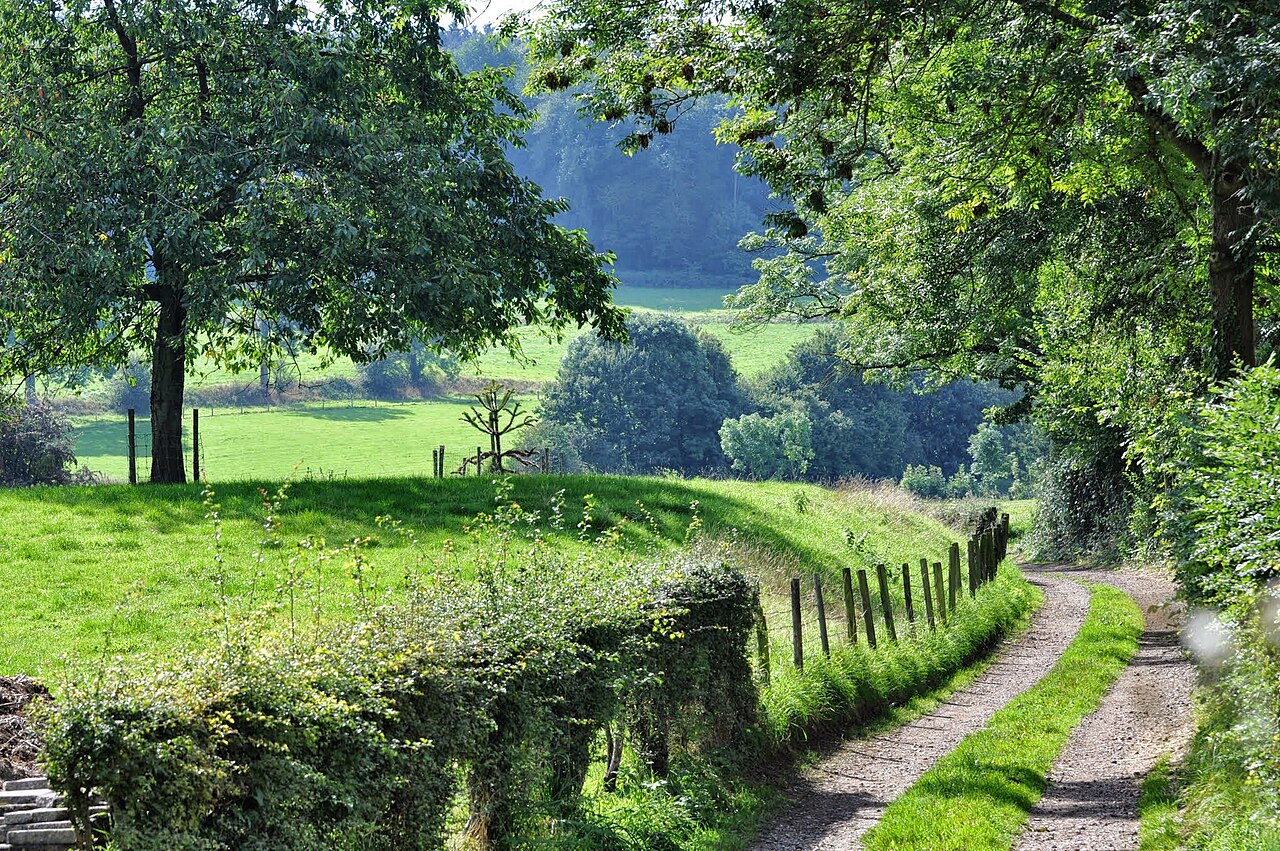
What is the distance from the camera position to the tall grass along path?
10.3 metres

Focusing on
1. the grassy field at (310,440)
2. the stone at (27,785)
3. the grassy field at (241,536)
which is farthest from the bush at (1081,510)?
the grassy field at (310,440)

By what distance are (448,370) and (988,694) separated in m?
89.8

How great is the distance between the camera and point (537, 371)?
11662cm

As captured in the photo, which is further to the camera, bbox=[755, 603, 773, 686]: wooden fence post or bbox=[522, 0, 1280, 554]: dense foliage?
bbox=[755, 603, 773, 686]: wooden fence post

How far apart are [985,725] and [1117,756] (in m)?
1.83

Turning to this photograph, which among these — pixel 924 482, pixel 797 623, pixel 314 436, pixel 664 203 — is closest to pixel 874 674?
pixel 797 623

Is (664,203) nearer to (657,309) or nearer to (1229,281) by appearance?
(657,309)

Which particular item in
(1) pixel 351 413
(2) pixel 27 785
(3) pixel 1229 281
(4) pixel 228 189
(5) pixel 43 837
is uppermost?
(4) pixel 228 189

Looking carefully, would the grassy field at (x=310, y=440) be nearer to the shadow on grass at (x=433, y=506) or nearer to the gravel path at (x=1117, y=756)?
the shadow on grass at (x=433, y=506)

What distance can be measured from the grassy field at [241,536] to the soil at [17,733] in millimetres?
2405

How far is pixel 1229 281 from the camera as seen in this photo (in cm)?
1492

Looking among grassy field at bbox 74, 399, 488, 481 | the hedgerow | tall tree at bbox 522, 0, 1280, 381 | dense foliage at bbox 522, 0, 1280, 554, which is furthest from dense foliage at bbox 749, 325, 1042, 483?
the hedgerow

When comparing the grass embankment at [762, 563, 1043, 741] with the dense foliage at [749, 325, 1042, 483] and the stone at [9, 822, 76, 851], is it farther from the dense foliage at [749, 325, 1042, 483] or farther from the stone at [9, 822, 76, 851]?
the dense foliage at [749, 325, 1042, 483]

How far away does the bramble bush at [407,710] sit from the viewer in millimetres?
5570
